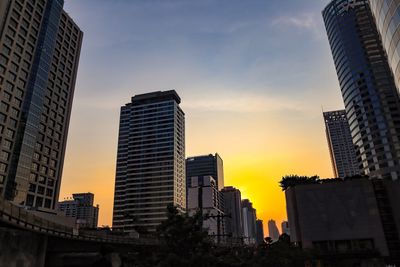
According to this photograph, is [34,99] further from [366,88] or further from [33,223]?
[366,88]

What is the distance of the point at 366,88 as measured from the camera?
437ft

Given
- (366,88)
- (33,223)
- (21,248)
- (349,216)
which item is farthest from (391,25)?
(366,88)

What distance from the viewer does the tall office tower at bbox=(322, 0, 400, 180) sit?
12544 centimetres

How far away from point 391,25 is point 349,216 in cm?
6037

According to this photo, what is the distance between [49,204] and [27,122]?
28479mm

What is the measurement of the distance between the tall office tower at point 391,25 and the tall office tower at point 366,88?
328ft

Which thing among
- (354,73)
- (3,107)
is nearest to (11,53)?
(3,107)

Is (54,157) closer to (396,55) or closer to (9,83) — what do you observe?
(9,83)

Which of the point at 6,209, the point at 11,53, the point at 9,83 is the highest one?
the point at 11,53

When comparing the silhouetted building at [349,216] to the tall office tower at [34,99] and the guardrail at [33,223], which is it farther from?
the tall office tower at [34,99]

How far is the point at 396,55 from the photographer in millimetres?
34906

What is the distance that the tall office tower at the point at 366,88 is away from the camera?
125438mm

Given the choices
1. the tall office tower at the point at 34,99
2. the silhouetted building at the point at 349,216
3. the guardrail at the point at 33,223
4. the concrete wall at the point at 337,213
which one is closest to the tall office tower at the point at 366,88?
the silhouetted building at the point at 349,216

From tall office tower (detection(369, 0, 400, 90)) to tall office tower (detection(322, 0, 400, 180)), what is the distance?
99.9 m
